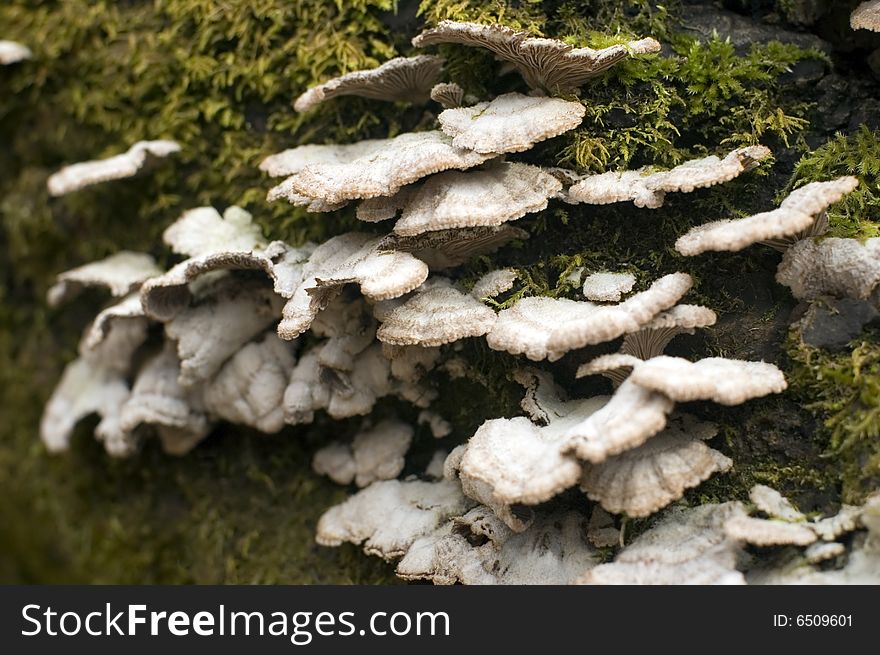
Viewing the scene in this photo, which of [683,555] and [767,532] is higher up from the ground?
[767,532]

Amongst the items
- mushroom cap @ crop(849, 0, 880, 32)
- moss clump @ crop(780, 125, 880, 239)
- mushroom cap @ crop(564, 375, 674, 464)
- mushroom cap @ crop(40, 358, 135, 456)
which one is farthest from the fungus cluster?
mushroom cap @ crop(849, 0, 880, 32)

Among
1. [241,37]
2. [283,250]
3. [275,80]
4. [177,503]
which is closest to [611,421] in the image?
[283,250]

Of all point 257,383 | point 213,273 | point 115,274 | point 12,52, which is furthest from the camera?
point 12,52

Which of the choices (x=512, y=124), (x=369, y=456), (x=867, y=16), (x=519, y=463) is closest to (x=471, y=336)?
(x=519, y=463)

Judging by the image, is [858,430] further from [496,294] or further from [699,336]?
[496,294]

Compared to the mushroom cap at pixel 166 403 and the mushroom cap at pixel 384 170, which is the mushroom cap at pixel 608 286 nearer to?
the mushroom cap at pixel 384 170

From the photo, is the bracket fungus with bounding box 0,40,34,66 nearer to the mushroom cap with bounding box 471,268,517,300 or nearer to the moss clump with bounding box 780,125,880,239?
the mushroom cap with bounding box 471,268,517,300

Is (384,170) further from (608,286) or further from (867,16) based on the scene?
(867,16)

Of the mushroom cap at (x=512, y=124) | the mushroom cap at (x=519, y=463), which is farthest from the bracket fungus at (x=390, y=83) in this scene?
the mushroom cap at (x=519, y=463)
